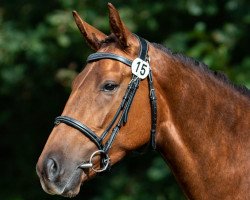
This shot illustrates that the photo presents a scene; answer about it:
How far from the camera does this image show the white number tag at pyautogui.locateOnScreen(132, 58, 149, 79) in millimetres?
3623

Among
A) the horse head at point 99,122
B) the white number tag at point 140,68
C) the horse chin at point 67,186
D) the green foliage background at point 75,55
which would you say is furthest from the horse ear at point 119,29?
the green foliage background at point 75,55

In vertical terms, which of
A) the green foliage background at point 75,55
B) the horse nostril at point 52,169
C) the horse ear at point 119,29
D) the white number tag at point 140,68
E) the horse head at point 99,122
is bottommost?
the green foliage background at point 75,55

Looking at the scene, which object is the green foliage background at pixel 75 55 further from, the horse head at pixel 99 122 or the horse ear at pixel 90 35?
the horse head at pixel 99 122

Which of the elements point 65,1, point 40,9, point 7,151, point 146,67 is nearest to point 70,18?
point 65,1

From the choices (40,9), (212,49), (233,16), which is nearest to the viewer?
(212,49)

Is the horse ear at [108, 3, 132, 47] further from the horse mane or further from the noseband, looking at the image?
the horse mane

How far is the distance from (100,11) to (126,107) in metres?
4.12

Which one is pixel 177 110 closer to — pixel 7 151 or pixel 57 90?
pixel 57 90

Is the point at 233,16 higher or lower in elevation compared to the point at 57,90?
higher

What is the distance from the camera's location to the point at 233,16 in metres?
7.27

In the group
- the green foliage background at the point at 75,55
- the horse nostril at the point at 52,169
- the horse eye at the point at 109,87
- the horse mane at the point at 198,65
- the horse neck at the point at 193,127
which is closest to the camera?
the horse nostril at the point at 52,169

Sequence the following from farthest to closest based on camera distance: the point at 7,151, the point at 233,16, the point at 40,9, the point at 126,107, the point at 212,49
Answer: the point at 7,151, the point at 40,9, the point at 233,16, the point at 212,49, the point at 126,107

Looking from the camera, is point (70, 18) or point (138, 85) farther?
point (70, 18)

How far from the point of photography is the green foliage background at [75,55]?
279 inches
